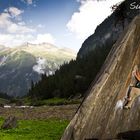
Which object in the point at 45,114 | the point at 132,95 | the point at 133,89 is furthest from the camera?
the point at 45,114

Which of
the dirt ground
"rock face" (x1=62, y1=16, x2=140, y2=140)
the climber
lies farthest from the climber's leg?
the dirt ground

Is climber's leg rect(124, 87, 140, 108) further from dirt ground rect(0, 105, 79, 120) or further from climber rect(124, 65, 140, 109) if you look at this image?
dirt ground rect(0, 105, 79, 120)

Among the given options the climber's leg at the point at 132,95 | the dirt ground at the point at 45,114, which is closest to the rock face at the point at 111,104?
the climber's leg at the point at 132,95

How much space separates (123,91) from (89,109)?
9.88 ft

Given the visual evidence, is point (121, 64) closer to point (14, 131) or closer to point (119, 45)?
point (119, 45)

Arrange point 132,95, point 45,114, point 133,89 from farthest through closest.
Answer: point 45,114 → point 133,89 → point 132,95

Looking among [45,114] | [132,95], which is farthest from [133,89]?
[45,114]

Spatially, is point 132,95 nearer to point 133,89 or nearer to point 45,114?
point 133,89

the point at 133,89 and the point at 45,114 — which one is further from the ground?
the point at 133,89

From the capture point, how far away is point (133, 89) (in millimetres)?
27219

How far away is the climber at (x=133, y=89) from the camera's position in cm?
2677

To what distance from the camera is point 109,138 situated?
26.2 m

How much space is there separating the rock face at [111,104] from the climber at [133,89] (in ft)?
0.96

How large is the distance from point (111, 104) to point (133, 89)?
1992 mm
